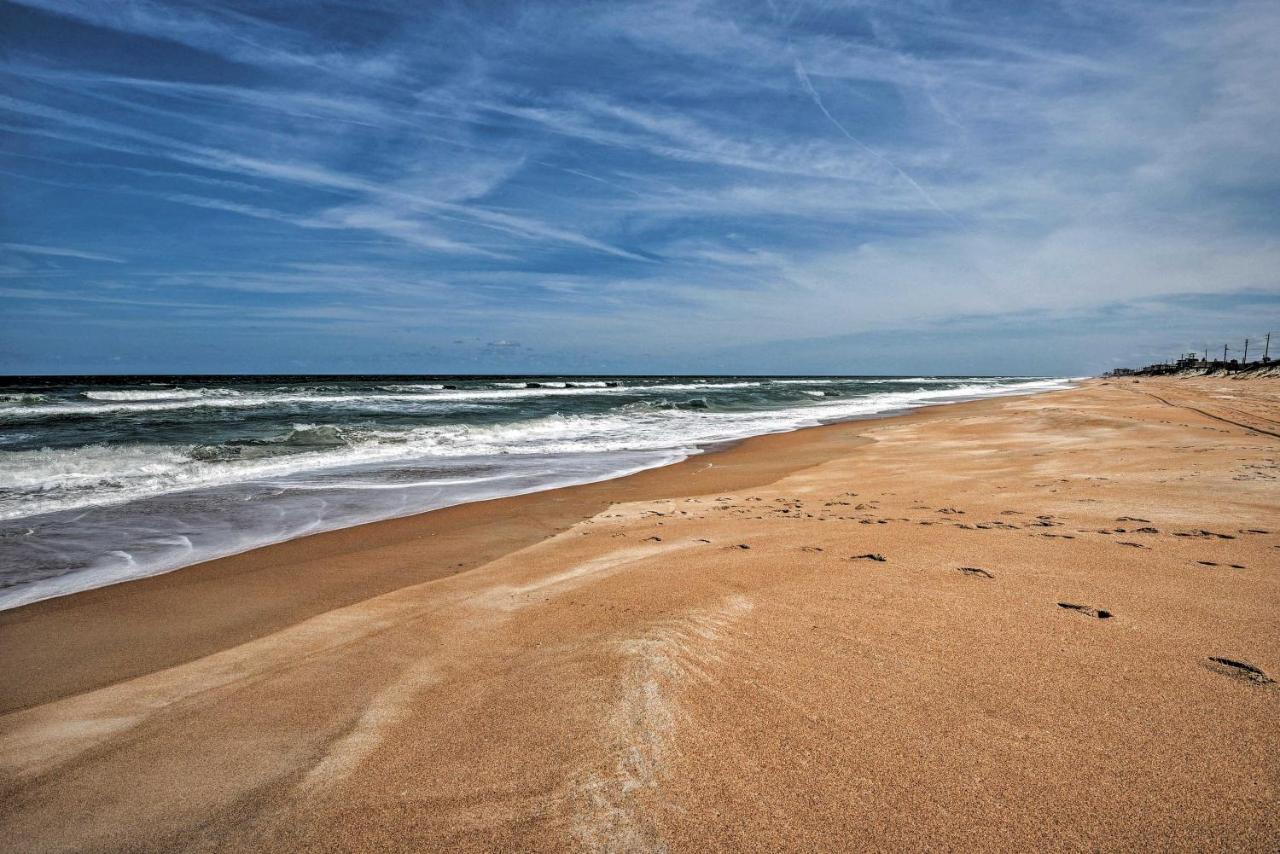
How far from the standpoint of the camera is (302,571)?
5.18 meters

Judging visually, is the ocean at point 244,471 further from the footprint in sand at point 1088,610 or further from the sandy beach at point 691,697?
the footprint in sand at point 1088,610

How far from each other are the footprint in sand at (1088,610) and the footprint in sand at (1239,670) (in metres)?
0.48

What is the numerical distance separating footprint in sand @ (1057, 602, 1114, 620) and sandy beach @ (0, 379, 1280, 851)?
0.8 inches

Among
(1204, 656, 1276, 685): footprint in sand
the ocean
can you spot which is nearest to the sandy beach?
(1204, 656, 1276, 685): footprint in sand

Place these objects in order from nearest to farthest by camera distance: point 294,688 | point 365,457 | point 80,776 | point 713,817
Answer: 1. point 713,817
2. point 80,776
3. point 294,688
4. point 365,457

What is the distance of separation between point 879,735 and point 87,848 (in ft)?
8.25

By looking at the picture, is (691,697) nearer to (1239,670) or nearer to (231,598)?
(1239,670)

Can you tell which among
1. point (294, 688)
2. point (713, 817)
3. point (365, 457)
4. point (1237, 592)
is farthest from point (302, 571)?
point (365, 457)

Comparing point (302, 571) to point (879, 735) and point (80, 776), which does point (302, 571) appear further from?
point (879, 735)

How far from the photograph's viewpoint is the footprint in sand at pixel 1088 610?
9.62 ft

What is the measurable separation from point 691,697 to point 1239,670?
82.4 inches

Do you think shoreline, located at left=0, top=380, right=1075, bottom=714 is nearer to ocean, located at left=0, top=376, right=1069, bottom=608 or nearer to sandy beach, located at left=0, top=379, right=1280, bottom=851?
sandy beach, located at left=0, top=379, right=1280, bottom=851

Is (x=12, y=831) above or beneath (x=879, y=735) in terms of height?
beneath

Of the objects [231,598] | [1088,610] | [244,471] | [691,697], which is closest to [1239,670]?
[1088,610]
